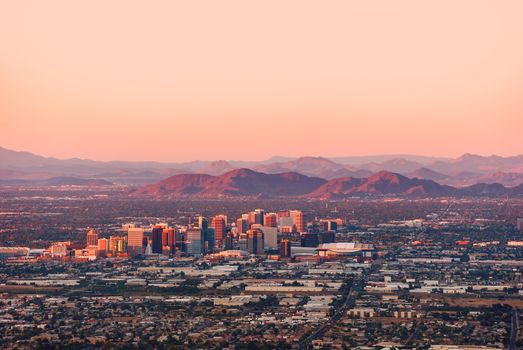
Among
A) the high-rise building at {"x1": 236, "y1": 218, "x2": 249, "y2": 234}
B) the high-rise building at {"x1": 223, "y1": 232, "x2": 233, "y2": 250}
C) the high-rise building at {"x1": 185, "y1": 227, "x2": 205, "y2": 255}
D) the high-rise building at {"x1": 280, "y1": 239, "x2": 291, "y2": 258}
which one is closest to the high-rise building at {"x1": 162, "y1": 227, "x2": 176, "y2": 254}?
the high-rise building at {"x1": 185, "y1": 227, "x2": 205, "y2": 255}

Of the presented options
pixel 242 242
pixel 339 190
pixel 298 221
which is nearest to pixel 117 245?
pixel 242 242

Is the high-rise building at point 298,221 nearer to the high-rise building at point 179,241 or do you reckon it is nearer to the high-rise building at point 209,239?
the high-rise building at point 209,239

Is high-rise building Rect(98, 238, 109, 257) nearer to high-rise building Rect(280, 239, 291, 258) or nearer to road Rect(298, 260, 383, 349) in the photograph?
high-rise building Rect(280, 239, 291, 258)

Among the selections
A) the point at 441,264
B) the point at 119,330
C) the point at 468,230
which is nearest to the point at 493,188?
the point at 468,230

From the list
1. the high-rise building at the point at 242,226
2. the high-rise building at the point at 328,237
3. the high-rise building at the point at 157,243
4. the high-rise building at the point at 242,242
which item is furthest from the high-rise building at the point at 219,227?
the high-rise building at the point at 328,237

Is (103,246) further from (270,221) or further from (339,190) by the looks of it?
(339,190)

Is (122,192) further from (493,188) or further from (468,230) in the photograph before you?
(468,230)
